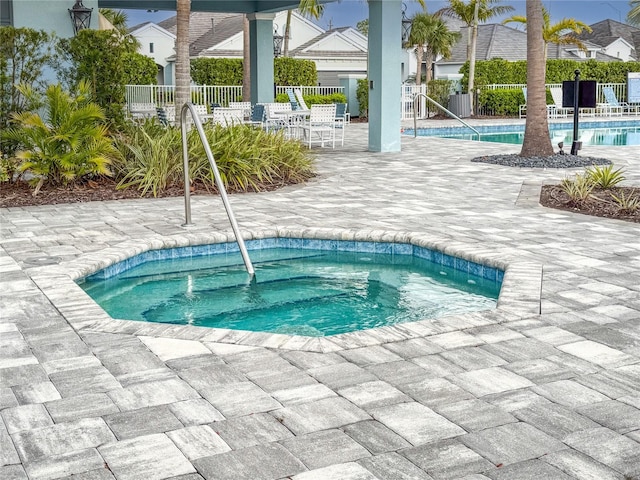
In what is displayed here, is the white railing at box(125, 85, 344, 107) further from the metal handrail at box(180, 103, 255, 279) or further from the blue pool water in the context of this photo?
the blue pool water

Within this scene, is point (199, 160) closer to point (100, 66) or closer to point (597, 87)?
point (100, 66)

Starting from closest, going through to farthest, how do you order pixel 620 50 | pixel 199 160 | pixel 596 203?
pixel 596 203 < pixel 199 160 < pixel 620 50

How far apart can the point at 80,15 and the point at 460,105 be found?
1659cm

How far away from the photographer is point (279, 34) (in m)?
45.2

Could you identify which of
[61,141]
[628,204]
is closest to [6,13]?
[61,141]

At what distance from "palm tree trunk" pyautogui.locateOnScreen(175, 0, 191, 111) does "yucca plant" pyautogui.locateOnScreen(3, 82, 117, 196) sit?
2.17m

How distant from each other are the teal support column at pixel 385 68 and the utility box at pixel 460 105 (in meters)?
12.2

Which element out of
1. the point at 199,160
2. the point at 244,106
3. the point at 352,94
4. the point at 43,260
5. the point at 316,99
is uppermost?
the point at 352,94

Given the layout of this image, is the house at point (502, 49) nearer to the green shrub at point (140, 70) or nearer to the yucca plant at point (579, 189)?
the green shrub at point (140, 70)

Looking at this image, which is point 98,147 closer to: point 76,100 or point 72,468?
point 76,100

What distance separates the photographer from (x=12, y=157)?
9859 millimetres

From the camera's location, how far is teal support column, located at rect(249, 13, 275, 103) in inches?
794

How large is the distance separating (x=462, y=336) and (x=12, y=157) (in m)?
7.19

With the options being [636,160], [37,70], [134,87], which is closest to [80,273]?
[37,70]
